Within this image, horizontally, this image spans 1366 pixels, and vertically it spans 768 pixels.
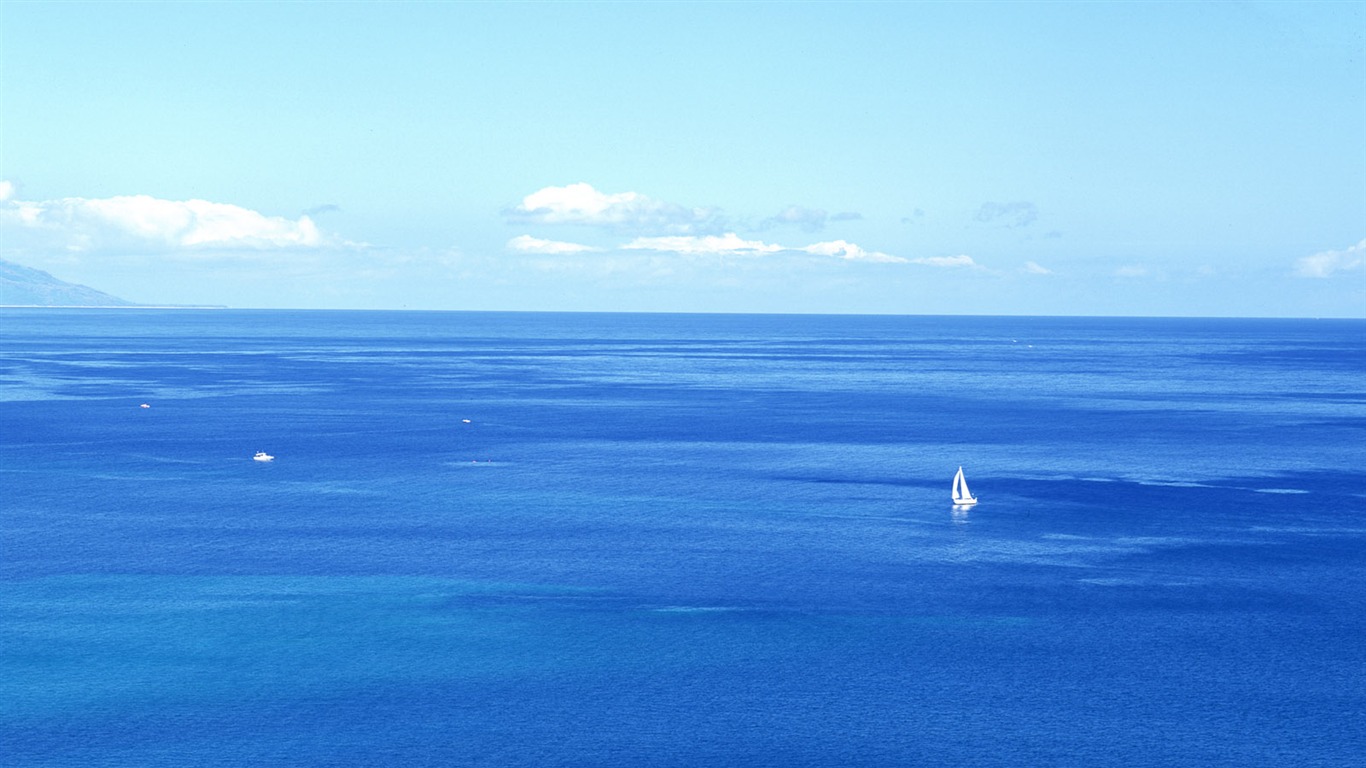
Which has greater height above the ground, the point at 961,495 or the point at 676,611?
the point at 961,495

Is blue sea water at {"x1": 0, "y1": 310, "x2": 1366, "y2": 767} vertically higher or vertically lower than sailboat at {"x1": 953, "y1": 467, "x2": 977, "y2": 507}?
lower

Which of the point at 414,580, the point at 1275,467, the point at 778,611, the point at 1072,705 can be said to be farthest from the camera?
the point at 1275,467

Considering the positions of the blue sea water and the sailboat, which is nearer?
the blue sea water

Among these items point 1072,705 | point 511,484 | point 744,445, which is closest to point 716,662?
point 1072,705

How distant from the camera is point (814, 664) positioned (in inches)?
3022

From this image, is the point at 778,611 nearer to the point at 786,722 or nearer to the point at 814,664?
the point at 814,664

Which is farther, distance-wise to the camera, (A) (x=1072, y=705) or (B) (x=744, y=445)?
(B) (x=744, y=445)

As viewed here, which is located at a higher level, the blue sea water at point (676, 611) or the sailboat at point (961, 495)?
the sailboat at point (961, 495)

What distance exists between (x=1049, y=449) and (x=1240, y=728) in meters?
97.9

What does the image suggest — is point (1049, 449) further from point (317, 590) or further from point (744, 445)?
point (317, 590)

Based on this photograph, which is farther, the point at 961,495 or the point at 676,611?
the point at 961,495

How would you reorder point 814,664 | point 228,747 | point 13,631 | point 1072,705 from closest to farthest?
point 228,747 → point 1072,705 → point 814,664 → point 13,631

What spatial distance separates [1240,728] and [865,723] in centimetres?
1853

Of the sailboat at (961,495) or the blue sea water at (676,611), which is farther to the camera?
the sailboat at (961,495)
